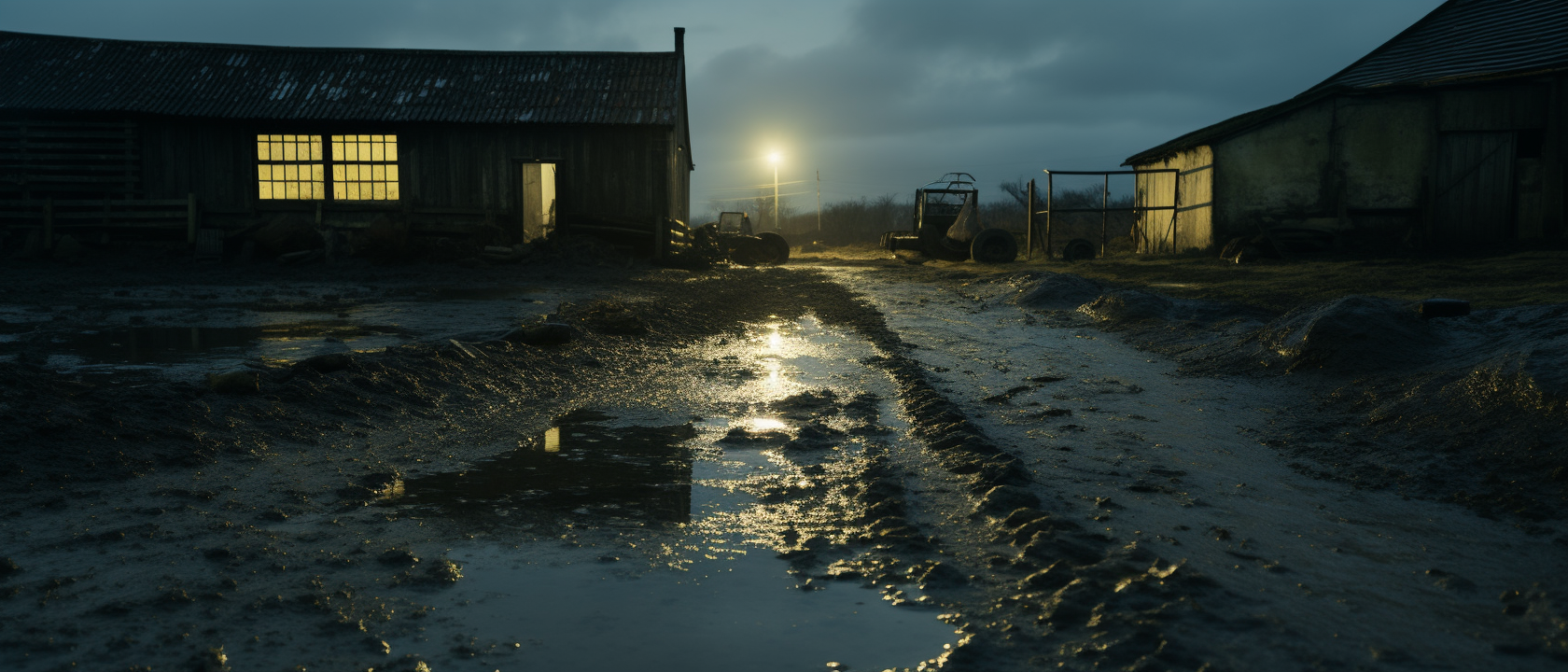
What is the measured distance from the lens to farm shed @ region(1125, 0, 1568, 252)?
18.6 meters

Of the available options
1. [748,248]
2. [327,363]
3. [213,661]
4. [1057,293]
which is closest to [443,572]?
[213,661]

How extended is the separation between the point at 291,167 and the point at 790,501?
71.5 feet

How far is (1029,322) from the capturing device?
1098cm

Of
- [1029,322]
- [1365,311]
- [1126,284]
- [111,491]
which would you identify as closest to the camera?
[111,491]

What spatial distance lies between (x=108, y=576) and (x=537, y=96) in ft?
68.1

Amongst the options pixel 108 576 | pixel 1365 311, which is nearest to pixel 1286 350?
pixel 1365 311

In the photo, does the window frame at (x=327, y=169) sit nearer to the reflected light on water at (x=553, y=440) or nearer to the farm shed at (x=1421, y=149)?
the farm shed at (x=1421, y=149)

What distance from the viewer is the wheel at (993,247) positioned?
77.5 ft

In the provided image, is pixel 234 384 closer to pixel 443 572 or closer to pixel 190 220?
pixel 443 572

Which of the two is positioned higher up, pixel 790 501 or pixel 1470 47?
pixel 1470 47

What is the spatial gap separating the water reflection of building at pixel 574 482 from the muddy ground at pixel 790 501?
0.03m

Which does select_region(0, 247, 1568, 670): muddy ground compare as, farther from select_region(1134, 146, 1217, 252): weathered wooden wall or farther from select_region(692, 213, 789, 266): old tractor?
select_region(692, 213, 789, 266): old tractor

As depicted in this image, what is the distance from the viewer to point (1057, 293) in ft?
42.1

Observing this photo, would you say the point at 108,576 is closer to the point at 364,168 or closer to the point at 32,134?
the point at 364,168
